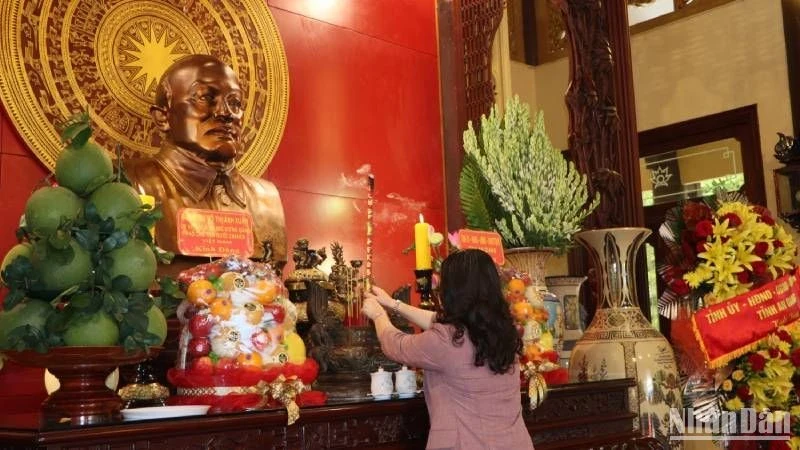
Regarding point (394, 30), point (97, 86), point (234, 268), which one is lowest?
point (234, 268)

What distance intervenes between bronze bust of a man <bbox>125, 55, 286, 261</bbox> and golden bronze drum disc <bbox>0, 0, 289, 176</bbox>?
0.52ft

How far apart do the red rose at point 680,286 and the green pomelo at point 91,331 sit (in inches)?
58.9

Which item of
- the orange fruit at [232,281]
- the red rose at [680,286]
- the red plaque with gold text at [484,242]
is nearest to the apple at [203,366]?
the orange fruit at [232,281]

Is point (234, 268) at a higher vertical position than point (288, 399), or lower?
higher

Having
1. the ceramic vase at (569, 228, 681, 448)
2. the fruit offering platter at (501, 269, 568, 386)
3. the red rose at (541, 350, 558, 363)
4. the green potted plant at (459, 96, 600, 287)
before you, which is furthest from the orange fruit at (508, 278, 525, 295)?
the ceramic vase at (569, 228, 681, 448)

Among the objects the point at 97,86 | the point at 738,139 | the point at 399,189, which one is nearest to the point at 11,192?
the point at 97,86

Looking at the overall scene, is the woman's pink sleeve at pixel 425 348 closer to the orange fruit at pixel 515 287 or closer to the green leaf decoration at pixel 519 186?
the orange fruit at pixel 515 287

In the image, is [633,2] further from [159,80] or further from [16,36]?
[16,36]

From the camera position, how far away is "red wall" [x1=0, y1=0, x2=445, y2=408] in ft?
11.4

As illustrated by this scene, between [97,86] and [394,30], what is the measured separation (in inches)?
55.8

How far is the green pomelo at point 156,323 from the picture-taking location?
136cm

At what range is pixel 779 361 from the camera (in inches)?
88.3

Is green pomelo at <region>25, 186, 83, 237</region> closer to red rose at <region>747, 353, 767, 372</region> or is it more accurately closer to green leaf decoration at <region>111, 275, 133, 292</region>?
green leaf decoration at <region>111, 275, 133, 292</region>

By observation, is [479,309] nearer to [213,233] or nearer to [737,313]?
[213,233]
